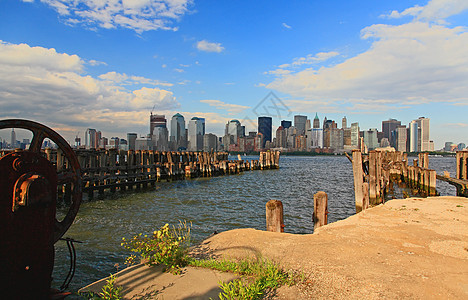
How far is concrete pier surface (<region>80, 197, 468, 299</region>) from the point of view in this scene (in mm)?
4766

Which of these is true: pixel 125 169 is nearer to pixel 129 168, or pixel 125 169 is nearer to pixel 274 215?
pixel 129 168

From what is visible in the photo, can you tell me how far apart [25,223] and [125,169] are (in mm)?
20506

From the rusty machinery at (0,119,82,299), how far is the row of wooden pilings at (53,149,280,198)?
14101 mm

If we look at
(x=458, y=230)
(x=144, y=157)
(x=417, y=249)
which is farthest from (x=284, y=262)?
(x=144, y=157)

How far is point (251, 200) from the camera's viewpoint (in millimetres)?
21172

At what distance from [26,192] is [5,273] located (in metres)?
1.09

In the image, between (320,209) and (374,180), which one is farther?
(374,180)

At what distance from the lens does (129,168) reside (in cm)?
2392

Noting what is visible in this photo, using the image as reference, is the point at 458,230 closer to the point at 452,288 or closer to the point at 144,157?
the point at 452,288

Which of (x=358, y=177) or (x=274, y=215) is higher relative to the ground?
(x=358, y=177)

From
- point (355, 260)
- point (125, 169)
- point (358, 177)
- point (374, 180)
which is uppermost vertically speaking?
point (358, 177)

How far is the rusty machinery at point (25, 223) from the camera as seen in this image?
3.84 m

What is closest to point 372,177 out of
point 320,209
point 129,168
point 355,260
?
point 320,209

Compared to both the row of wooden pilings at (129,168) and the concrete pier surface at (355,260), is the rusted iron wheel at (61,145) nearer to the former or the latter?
the concrete pier surface at (355,260)
